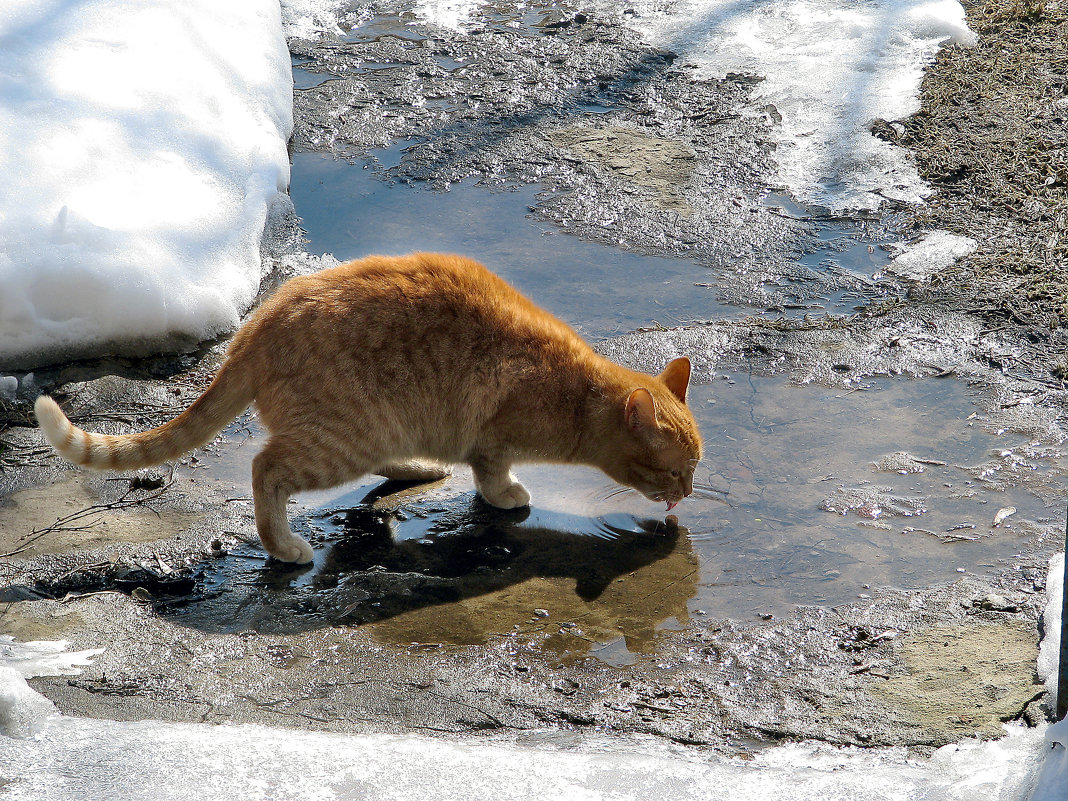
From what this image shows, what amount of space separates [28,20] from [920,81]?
650cm

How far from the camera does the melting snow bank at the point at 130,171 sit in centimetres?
475

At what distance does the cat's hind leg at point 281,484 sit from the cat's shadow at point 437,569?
0.08 meters

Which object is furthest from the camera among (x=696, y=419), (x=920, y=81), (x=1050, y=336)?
(x=920, y=81)

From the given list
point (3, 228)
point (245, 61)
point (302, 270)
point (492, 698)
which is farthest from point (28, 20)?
point (492, 698)

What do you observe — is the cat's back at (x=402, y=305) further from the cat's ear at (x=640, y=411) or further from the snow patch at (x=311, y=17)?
the snow patch at (x=311, y=17)

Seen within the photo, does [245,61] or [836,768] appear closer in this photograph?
[836,768]

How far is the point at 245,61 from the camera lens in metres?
6.89

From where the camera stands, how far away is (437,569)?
3846mm

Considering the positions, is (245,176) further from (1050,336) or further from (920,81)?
(920,81)

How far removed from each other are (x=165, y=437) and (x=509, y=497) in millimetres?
1465

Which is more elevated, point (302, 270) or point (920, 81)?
point (920, 81)

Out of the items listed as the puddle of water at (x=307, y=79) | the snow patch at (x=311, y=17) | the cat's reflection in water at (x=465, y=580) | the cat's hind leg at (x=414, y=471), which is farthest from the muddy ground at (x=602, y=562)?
the snow patch at (x=311, y=17)

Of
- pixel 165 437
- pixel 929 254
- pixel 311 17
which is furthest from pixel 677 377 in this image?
pixel 311 17

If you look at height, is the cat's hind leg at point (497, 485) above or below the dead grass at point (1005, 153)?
below
